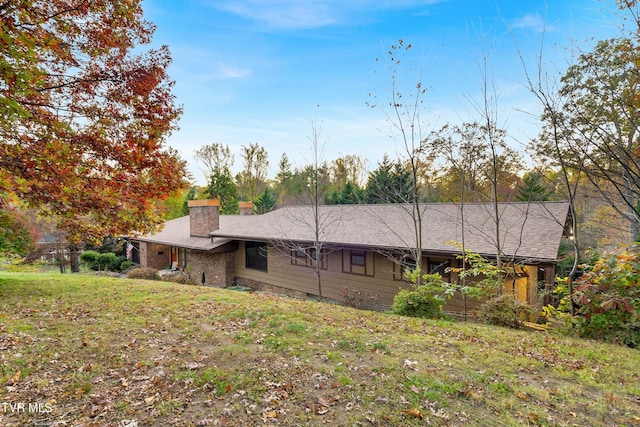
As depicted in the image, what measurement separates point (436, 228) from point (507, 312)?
4186 mm

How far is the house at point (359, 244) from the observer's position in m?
9.03

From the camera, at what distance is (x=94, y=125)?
18.2 feet

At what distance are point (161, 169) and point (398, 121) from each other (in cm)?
595

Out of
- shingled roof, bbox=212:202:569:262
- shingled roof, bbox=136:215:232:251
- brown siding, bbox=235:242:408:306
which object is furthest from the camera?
shingled roof, bbox=136:215:232:251

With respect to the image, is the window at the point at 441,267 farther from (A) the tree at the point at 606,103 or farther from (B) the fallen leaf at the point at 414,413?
(B) the fallen leaf at the point at 414,413

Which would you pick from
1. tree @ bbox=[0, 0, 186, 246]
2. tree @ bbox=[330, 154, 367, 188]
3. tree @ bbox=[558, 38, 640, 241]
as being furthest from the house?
tree @ bbox=[330, 154, 367, 188]

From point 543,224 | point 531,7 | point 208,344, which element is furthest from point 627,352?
point 208,344

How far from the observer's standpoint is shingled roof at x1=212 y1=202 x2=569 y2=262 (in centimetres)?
857

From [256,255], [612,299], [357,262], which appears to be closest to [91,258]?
[256,255]

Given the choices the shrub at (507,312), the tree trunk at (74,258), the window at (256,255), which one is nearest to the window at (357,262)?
the window at (256,255)

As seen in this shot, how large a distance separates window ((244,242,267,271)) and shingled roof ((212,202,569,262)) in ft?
Result: 2.80

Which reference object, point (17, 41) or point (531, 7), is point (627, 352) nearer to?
point (531, 7)

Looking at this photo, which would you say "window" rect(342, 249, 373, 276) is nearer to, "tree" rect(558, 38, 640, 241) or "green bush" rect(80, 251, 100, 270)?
"tree" rect(558, 38, 640, 241)

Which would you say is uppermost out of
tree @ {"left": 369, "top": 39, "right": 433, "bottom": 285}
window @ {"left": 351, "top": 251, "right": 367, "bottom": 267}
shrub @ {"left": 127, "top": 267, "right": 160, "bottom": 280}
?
tree @ {"left": 369, "top": 39, "right": 433, "bottom": 285}
